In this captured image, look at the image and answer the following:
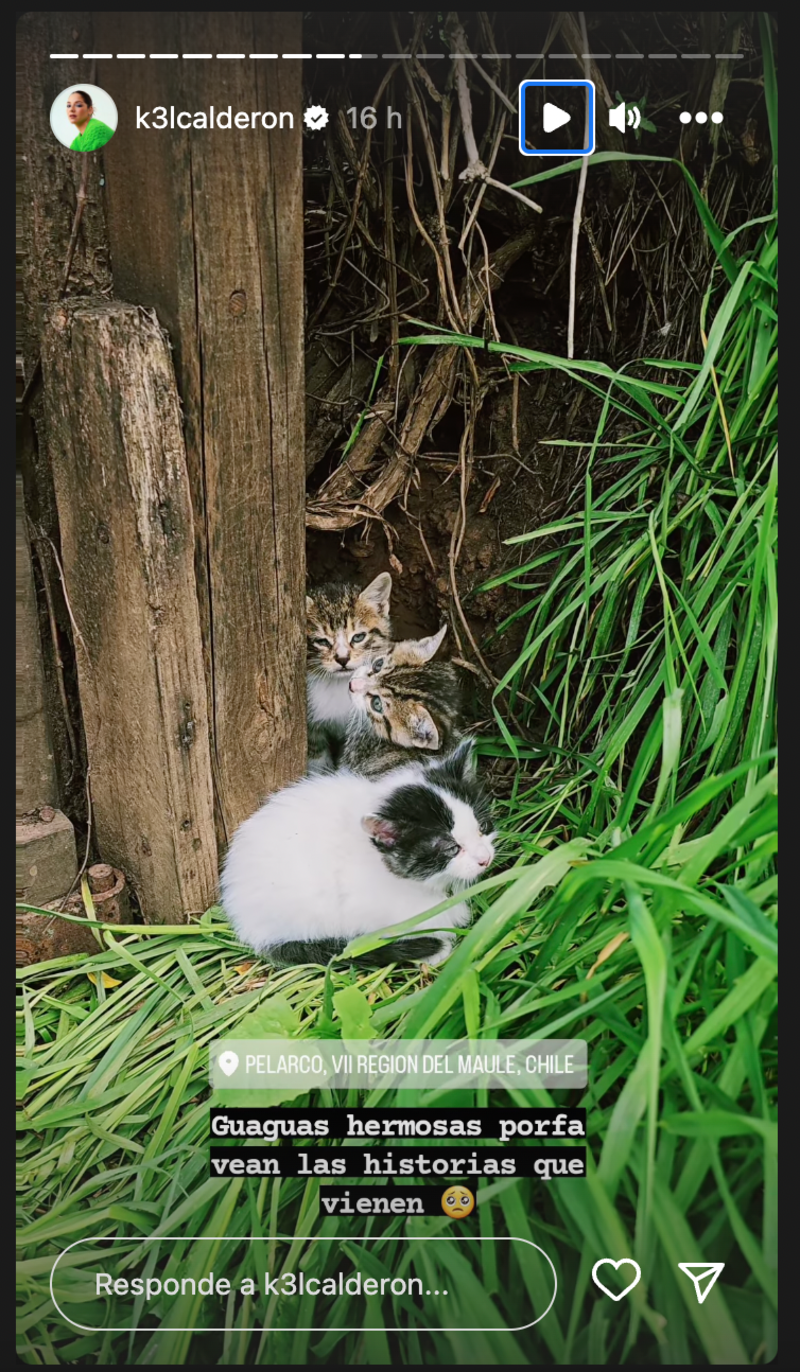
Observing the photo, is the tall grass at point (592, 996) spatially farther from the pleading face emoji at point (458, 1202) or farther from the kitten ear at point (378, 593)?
the kitten ear at point (378, 593)

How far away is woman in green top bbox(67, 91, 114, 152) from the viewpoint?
3.89 ft

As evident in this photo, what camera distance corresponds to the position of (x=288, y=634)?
1.48 m

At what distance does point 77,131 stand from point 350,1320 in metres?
1.39

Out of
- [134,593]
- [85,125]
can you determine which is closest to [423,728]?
[134,593]

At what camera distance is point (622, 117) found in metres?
1.18

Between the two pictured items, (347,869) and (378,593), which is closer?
(347,869)

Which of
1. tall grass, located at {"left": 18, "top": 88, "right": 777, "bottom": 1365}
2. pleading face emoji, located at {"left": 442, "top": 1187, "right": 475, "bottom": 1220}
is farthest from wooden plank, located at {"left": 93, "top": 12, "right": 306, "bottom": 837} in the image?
pleading face emoji, located at {"left": 442, "top": 1187, "right": 475, "bottom": 1220}

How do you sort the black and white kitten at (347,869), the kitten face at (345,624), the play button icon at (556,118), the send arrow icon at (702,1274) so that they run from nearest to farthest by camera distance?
the send arrow icon at (702,1274) < the play button icon at (556,118) < the black and white kitten at (347,869) < the kitten face at (345,624)

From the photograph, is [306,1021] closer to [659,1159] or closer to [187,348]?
[659,1159]

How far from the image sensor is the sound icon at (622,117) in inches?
46.6

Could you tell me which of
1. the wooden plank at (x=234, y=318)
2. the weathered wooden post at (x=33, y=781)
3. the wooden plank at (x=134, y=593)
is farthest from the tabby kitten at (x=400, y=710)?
the weathered wooden post at (x=33, y=781)

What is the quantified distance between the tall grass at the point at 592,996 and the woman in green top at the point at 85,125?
1.50 feet

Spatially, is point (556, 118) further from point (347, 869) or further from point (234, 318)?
point (347, 869)

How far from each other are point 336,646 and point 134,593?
318 millimetres
